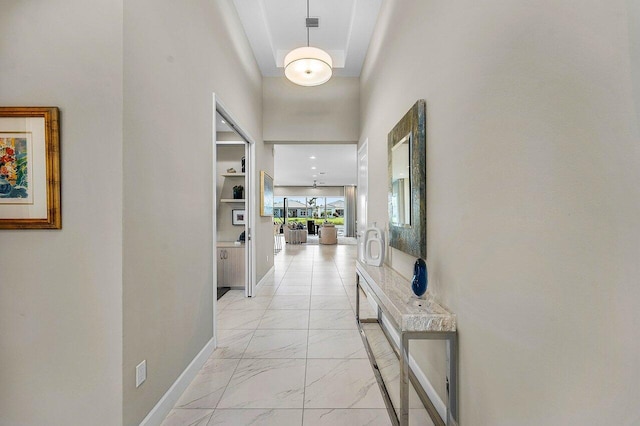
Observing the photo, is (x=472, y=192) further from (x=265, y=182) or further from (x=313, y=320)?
(x=265, y=182)

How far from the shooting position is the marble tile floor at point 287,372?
1.84 m

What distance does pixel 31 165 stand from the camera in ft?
4.66

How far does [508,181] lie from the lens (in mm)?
1127

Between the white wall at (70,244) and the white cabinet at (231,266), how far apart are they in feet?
10.2

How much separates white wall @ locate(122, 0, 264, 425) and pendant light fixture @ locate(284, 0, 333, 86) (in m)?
0.76

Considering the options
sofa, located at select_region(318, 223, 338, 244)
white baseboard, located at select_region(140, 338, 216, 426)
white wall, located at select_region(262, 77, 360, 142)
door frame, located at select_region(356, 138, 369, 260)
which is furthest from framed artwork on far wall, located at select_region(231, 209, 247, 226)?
sofa, located at select_region(318, 223, 338, 244)

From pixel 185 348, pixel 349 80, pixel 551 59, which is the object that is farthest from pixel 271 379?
pixel 349 80

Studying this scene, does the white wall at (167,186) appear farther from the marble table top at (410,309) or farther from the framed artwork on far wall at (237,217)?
the framed artwork on far wall at (237,217)

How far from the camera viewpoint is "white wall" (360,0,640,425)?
2.39 ft

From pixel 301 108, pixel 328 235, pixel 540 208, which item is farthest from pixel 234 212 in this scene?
pixel 328 235

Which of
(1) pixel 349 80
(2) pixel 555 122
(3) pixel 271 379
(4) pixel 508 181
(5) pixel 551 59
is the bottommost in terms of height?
(3) pixel 271 379

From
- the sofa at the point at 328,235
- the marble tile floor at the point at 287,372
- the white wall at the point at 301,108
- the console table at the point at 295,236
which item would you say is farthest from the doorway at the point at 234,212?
the console table at the point at 295,236

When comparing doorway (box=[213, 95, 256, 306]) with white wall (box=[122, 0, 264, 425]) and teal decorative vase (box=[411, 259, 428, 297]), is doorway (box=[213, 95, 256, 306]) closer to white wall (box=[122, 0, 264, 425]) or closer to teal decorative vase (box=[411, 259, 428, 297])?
white wall (box=[122, 0, 264, 425])

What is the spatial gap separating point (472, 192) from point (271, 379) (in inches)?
78.0
